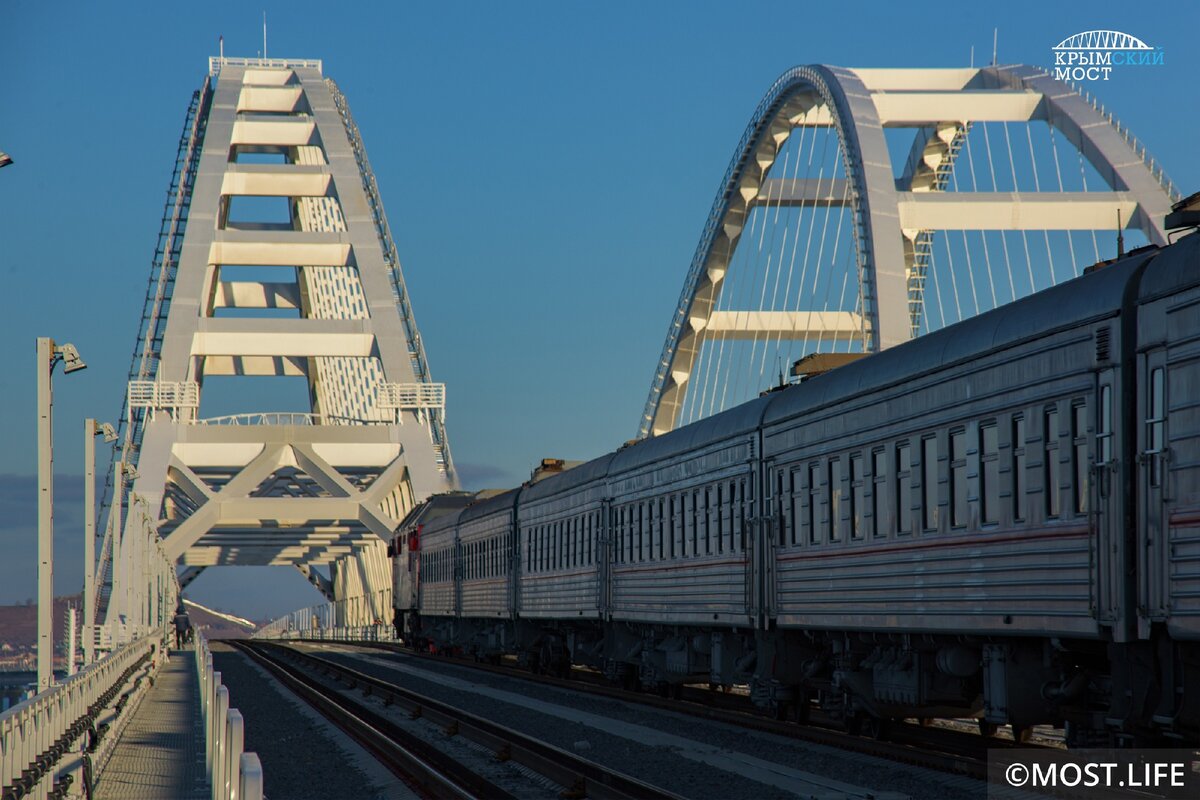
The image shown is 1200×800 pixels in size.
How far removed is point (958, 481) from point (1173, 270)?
139 inches

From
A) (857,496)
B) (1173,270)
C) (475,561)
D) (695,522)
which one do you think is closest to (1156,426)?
(1173,270)

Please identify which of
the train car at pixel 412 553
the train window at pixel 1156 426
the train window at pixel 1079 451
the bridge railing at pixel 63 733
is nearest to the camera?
the bridge railing at pixel 63 733

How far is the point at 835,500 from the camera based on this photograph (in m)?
18.0

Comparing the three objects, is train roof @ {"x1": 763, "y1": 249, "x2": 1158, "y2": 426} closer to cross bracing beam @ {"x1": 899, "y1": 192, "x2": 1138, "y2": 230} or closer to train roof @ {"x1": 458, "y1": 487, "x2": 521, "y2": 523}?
train roof @ {"x1": 458, "y1": 487, "x2": 521, "y2": 523}

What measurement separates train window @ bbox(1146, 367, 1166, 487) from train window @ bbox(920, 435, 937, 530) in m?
3.61

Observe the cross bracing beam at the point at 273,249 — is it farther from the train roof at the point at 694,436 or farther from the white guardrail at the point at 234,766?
the white guardrail at the point at 234,766

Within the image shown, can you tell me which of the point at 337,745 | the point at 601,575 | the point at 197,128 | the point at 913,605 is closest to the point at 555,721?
the point at 337,745

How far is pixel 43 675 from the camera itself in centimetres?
1911

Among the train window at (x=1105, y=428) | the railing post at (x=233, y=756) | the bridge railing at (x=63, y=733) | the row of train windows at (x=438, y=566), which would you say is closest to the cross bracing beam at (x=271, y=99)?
the row of train windows at (x=438, y=566)

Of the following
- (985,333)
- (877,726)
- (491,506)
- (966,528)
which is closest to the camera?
(985,333)

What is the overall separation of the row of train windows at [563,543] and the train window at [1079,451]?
16.6 meters

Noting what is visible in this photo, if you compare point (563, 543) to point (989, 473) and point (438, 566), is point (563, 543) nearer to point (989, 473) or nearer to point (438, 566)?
point (989, 473)

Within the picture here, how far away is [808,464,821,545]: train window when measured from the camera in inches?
731

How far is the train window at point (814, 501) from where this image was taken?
1858 cm
